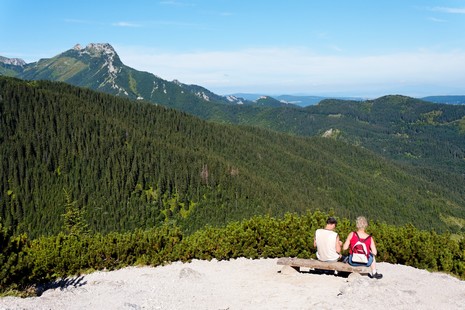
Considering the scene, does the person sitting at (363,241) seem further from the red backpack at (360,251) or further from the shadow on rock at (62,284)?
the shadow on rock at (62,284)

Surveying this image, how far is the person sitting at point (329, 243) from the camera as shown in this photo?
18266 mm

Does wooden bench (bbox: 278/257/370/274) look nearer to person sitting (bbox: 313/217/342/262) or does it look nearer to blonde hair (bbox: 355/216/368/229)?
person sitting (bbox: 313/217/342/262)

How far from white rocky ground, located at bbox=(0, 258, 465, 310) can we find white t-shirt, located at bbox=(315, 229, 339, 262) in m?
1.03

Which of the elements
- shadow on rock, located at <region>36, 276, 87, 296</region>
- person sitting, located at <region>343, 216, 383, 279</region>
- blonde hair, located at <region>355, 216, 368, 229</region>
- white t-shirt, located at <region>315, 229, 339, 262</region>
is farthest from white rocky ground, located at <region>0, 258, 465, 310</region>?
blonde hair, located at <region>355, 216, 368, 229</region>

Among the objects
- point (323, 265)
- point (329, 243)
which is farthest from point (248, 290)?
point (329, 243)

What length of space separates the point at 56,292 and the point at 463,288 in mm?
19801

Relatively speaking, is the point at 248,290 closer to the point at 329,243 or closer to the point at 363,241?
the point at 329,243

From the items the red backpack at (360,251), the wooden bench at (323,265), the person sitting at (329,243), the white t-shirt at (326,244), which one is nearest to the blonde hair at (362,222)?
the red backpack at (360,251)

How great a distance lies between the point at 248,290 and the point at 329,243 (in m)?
4.56

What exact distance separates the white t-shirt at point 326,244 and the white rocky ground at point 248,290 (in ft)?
3.39

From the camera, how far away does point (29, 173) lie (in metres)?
188

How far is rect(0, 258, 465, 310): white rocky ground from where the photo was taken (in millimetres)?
15523

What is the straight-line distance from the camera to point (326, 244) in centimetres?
1844

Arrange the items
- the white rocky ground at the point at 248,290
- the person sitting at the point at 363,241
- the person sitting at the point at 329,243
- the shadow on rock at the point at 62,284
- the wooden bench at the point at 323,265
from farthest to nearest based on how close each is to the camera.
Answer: the shadow on rock at the point at 62,284 → the person sitting at the point at 329,243 → the wooden bench at the point at 323,265 → the person sitting at the point at 363,241 → the white rocky ground at the point at 248,290
